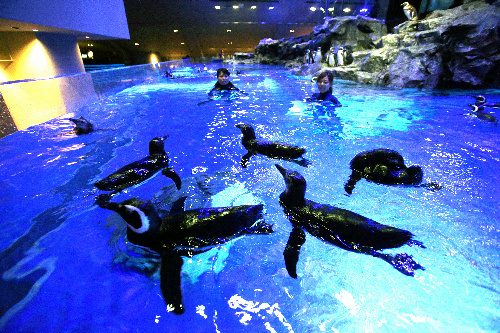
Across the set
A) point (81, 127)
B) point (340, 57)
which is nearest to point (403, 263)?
point (81, 127)

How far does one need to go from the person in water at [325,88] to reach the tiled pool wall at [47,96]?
21.4 feet

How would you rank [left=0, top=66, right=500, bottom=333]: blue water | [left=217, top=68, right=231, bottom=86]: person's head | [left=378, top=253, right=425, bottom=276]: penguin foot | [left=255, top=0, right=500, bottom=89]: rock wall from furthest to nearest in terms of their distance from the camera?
1. [left=255, top=0, right=500, bottom=89]: rock wall
2. [left=217, top=68, right=231, bottom=86]: person's head
3. [left=378, top=253, right=425, bottom=276]: penguin foot
4. [left=0, top=66, right=500, bottom=333]: blue water

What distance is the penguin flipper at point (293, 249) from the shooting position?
1.68 metres

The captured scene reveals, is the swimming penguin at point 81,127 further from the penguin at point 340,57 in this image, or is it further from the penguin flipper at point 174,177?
the penguin at point 340,57

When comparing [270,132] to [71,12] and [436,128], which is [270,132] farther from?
[71,12]

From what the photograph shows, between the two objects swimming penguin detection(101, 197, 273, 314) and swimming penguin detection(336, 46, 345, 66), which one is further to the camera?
swimming penguin detection(336, 46, 345, 66)

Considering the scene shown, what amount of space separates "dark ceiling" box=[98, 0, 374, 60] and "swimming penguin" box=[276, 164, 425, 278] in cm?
3139

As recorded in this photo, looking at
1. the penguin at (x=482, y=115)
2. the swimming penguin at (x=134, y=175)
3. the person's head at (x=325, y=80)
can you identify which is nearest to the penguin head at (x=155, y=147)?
the swimming penguin at (x=134, y=175)

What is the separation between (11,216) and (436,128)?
658cm

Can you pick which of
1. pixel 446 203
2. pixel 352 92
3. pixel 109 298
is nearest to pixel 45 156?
pixel 109 298

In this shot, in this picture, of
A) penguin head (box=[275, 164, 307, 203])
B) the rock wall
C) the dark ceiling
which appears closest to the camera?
penguin head (box=[275, 164, 307, 203])

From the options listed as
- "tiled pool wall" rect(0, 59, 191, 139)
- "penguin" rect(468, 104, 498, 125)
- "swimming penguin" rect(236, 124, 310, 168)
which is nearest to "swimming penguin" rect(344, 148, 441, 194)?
"swimming penguin" rect(236, 124, 310, 168)

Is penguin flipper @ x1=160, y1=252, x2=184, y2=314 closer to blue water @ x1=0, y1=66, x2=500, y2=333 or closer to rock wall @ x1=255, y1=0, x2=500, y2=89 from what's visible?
blue water @ x1=0, y1=66, x2=500, y2=333

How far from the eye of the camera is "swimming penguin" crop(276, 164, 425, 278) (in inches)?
65.9
